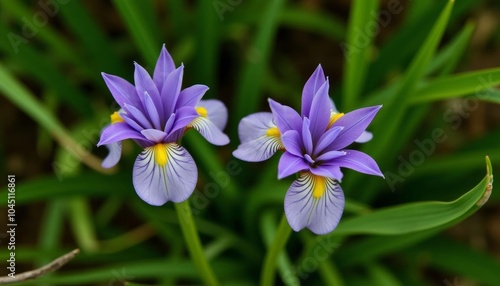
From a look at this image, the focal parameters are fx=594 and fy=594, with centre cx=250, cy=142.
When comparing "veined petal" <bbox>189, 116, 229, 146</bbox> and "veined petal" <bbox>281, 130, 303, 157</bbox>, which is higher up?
"veined petal" <bbox>281, 130, 303, 157</bbox>

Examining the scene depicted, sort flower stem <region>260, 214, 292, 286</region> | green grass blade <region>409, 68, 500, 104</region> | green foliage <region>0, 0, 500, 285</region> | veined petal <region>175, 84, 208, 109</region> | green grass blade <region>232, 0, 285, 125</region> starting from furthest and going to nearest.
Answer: green grass blade <region>232, 0, 285, 125</region> < green foliage <region>0, 0, 500, 285</region> < green grass blade <region>409, 68, 500, 104</region> < flower stem <region>260, 214, 292, 286</region> < veined petal <region>175, 84, 208, 109</region>

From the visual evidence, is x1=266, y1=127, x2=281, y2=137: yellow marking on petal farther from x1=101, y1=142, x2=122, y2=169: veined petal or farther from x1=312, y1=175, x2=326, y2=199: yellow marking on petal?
x1=101, y1=142, x2=122, y2=169: veined petal

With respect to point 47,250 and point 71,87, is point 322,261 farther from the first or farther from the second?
point 71,87

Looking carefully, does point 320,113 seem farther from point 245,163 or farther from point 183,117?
point 245,163

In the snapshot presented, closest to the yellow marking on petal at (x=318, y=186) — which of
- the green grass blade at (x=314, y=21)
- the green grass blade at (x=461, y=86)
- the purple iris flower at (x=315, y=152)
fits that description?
the purple iris flower at (x=315, y=152)

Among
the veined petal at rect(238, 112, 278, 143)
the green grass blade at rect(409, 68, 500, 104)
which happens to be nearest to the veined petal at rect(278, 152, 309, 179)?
the veined petal at rect(238, 112, 278, 143)
